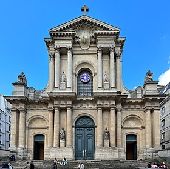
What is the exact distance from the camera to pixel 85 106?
47062 mm

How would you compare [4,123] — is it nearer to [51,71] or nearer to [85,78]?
[51,71]

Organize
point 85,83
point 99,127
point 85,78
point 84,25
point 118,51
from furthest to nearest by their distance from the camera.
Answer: point 118,51 < point 84,25 < point 85,78 < point 85,83 < point 99,127

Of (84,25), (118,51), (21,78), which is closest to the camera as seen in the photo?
Answer: (21,78)

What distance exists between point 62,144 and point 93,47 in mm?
12399

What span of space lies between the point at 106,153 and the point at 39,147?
9181 millimetres

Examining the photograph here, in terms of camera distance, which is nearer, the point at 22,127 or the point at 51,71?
the point at 22,127

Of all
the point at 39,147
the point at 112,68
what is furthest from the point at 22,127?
the point at 112,68

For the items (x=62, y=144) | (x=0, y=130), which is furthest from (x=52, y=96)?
(x=0, y=130)

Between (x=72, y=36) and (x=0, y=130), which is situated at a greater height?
(x=72, y=36)

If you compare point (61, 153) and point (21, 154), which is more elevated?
point (61, 153)

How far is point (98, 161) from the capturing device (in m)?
42.6

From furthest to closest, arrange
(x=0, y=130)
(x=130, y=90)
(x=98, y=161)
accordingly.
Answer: (x=0, y=130), (x=130, y=90), (x=98, y=161)

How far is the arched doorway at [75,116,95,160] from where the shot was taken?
46.3 metres

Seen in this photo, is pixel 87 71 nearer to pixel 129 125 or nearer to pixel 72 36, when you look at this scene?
pixel 72 36
